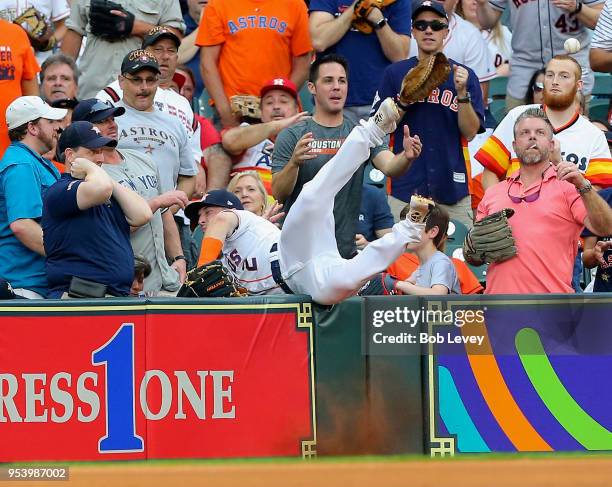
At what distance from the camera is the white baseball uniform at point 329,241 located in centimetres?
715

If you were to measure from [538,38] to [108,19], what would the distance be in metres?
4.06

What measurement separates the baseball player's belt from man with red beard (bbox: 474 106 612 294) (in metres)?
Answer: 1.25

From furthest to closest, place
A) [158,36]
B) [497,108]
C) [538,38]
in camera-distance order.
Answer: [497,108]
[538,38]
[158,36]

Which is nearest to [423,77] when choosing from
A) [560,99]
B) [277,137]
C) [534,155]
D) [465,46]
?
[534,155]

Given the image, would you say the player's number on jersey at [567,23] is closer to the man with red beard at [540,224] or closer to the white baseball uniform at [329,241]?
the man with red beard at [540,224]

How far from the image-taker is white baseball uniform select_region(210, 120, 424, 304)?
23.5 ft

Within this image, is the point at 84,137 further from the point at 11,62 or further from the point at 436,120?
the point at 436,120

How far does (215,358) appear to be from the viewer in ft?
23.8

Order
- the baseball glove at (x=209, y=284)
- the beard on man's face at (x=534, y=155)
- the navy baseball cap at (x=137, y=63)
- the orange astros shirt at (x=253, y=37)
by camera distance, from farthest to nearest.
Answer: the orange astros shirt at (x=253, y=37) < the navy baseball cap at (x=137, y=63) < the beard on man's face at (x=534, y=155) < the baseball glove at (x=209, y=284)

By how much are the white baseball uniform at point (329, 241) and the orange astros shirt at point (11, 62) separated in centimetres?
333

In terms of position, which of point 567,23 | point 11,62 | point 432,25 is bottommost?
point 11,62

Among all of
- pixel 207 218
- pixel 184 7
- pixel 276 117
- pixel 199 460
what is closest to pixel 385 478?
pixel 199 460

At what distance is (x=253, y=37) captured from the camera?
11.1m

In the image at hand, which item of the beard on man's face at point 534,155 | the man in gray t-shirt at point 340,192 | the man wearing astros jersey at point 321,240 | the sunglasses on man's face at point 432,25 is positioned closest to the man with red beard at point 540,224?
the beard on man's face at point 534,155
